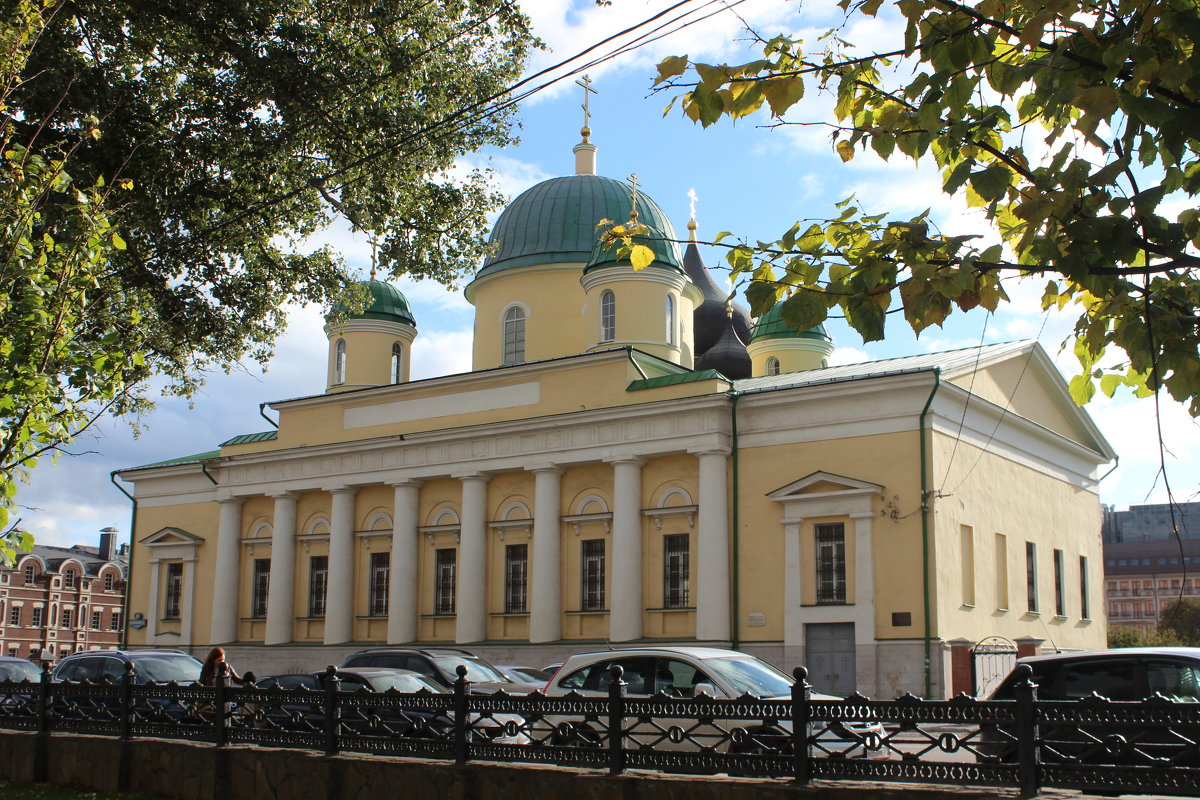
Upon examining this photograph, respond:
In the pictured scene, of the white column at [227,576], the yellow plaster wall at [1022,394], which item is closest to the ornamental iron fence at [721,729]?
the yellow plaster wall at [1022,394]

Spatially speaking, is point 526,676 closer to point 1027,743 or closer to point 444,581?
point 444,581

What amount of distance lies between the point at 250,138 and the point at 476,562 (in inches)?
641

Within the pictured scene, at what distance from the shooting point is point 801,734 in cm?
870

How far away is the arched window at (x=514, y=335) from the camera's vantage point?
3572 centimetres

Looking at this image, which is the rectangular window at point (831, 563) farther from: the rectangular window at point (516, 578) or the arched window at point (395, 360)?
the arched window at point (395, 360)

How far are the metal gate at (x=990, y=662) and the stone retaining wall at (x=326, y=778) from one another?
17013 millimetres

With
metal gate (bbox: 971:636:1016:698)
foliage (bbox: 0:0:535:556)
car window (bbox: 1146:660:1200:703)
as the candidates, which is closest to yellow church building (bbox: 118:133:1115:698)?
metal gate (bbox: 971:636:1016:698)

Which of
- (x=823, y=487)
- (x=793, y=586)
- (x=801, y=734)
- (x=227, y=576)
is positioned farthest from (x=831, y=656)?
(x=227, y=576)

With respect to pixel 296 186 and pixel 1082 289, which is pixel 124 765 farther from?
pixel 1082 289

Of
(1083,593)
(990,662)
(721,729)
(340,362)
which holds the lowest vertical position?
(990,662)

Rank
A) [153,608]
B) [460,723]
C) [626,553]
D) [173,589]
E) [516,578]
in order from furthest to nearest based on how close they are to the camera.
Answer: [173,589], [153,608], [516,578], [626,553], [460,723]

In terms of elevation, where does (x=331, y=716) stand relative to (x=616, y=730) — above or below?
below

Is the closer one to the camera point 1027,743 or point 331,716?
point 1027,743

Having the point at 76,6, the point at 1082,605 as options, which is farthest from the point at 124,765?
the point at 1082,605
